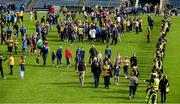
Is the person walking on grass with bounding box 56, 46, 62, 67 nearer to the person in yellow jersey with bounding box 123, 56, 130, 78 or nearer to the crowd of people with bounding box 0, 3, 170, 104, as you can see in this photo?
the crowd of people with bounding box 0, 3, 170, 104

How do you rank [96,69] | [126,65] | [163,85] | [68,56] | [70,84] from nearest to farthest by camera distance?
[163,85] < [96,69] < [70,84] < [126,65] < [68,56]

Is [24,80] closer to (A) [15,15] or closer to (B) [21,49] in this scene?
(B) [21,49]

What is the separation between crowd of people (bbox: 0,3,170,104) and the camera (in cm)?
3462

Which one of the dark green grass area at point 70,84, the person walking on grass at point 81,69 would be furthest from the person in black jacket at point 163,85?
the person walking on grass at point 81,69

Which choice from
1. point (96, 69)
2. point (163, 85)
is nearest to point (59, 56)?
point (96, 69)

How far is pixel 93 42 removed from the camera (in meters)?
52.6

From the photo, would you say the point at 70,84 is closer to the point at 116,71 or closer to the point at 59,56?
the point at 116,71

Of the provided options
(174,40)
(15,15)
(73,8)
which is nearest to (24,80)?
(174,40)

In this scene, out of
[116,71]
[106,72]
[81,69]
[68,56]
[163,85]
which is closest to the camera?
[163,85]

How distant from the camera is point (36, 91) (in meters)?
35.9

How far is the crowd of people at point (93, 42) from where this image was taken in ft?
114

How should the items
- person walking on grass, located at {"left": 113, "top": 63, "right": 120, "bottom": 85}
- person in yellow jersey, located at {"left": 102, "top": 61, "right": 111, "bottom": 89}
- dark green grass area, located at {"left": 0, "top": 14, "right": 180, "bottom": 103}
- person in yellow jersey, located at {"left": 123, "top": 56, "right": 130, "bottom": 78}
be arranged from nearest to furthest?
dark green grass area, located at {"left": 0, "top": 14, "right": 180, "bottom": 103} → person in yellow jersey, located at {"left": 102, "top": 61, "right": 111, "bottom": 89} → person walking on grass, located at {"left": 113, "top": 63, "right": 120, "bottom": 85} → person in yellow jersey, located at {"left": 123, "top": 56, "right": 130, "bottom": 78}

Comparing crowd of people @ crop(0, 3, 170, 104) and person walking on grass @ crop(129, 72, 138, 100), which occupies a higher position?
crowd of people @ crop(0, 3, 170, 104)

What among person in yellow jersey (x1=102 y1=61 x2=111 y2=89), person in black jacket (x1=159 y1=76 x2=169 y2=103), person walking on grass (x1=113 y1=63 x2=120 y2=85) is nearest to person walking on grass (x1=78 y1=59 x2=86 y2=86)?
person in yellow jersey (x1=102 y1=61 x2=111 y2=89)
